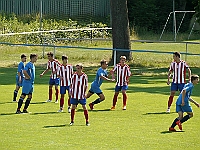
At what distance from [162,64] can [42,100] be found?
46.1 feet

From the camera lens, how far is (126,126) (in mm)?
17375

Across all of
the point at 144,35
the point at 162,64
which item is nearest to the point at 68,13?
the point at 144,35

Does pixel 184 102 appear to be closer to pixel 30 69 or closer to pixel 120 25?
pixel 30 69

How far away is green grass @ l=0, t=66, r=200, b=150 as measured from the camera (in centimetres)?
1477

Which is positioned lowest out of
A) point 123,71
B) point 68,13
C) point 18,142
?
point 18,142

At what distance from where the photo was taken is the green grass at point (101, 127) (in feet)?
48.4

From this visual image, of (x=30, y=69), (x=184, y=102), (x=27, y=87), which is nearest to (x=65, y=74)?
(x=30, y=69)

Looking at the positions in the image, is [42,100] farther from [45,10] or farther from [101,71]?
[45,10]

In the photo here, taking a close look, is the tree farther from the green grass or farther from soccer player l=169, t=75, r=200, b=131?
soccer player l=169, t=75, r=200, b=131

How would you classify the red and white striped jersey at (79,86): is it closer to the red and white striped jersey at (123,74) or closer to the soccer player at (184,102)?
the soccer player at (184,102)

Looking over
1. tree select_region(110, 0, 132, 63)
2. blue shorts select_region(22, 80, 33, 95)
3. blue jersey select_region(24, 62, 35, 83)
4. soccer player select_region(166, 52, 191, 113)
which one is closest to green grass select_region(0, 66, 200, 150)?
soccer player select_region(166, 52, 191, 113)

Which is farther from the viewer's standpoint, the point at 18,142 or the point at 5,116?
the point at 5,116

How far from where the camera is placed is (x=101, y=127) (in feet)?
56.1

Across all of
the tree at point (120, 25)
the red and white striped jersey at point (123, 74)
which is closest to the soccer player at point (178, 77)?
the red and white striped jersey at point (123, 74)
